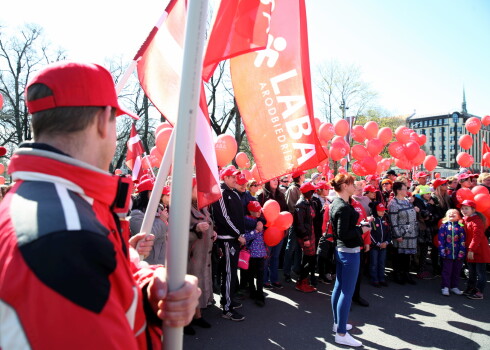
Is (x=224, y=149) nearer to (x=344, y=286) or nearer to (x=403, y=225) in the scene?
(x=403, y=225)

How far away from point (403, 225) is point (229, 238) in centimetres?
390

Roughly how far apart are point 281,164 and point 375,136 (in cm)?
1222

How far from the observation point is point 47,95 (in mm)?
1113

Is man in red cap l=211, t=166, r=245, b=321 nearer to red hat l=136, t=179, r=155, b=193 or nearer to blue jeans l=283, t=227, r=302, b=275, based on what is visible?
red hat l=136, t=179, r=155, b=193

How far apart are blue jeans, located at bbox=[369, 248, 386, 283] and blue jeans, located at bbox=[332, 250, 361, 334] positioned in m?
2.88

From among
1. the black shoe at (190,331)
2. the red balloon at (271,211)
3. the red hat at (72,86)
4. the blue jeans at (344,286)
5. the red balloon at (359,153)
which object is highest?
the red balloon at (359,153)

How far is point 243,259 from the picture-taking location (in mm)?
5621

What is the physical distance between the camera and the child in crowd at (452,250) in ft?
21.4

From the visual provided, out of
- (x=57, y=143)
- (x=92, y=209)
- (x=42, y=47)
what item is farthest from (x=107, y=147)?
(x=42, y=47)

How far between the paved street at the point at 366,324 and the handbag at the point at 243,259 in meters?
0.71

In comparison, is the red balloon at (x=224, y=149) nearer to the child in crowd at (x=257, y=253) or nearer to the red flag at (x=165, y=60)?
the child in crowd at (x=257, y=253)

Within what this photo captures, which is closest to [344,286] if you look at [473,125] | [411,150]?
[411,150]

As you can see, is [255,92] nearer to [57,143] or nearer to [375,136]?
[57,143]

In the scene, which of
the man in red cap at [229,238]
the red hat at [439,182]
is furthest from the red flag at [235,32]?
the red hat at [439,182]
